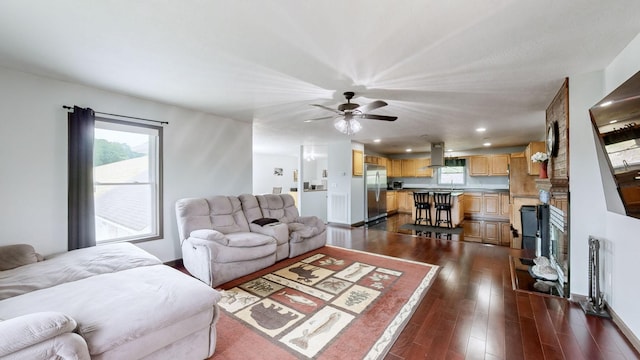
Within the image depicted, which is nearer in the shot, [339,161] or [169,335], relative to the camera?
[169,335]

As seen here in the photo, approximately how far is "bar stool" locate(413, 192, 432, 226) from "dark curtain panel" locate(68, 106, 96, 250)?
659 centimetres

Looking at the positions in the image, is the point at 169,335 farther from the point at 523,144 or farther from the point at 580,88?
the point at 523,144

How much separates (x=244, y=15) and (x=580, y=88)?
3.43m

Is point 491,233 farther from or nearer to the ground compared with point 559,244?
nearer to the ground

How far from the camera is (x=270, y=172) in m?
11.0

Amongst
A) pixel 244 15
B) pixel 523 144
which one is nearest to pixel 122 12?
pixel 244 15

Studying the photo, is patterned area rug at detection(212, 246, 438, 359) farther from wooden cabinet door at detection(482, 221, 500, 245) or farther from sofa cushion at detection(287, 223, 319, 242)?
Answer: wooden cabinet door at detection(482, 221, 500, 245)

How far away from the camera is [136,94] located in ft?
10.7

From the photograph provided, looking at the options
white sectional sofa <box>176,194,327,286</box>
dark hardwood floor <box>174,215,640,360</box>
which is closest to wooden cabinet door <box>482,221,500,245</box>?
dark hardwood floor <box>174,215,640,360</box>

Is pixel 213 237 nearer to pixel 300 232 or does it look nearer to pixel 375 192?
pixel 300 232

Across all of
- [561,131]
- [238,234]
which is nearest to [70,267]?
[238,234]

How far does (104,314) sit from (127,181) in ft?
8.32

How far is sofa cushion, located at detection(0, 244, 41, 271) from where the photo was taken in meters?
2.29

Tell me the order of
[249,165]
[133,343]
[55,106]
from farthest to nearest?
[249,165] < [55,106] < [133,343]
